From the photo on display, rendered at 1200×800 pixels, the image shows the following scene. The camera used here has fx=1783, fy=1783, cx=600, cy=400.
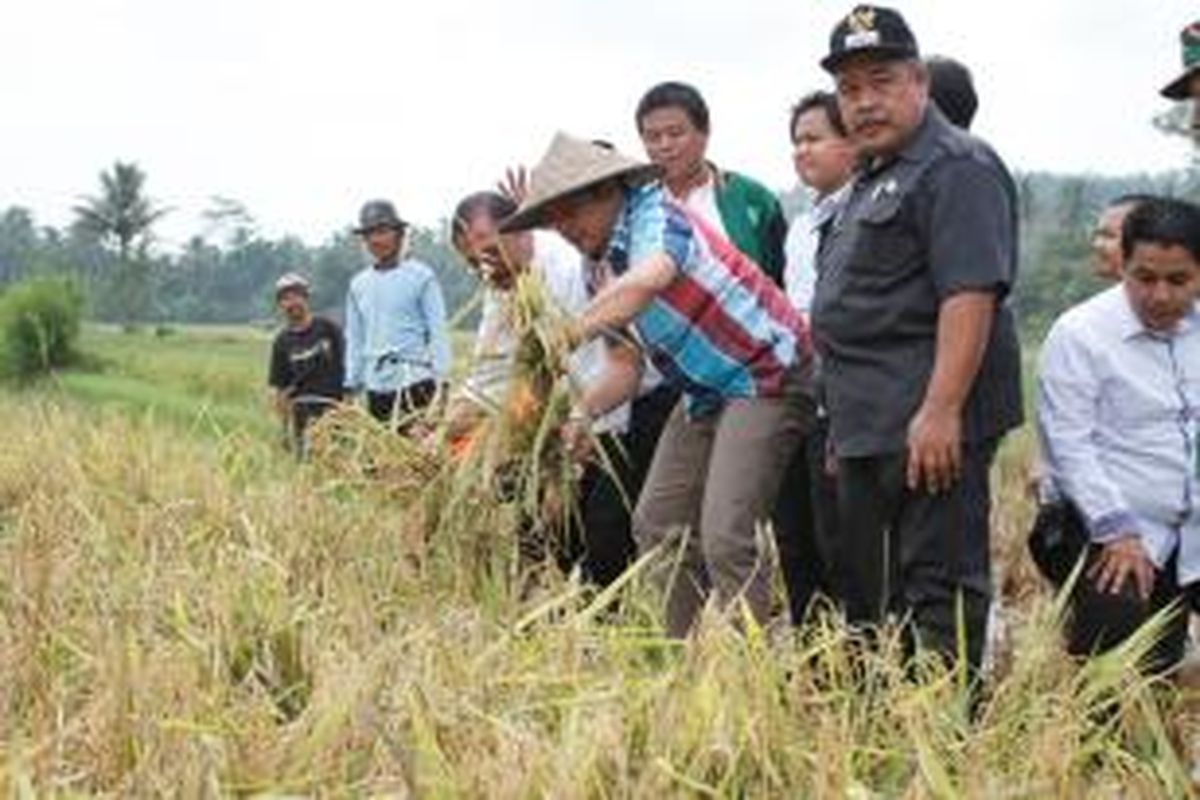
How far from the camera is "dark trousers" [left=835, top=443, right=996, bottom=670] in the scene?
3.40 meters

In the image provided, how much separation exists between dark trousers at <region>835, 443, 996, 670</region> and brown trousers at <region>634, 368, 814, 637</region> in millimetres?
287

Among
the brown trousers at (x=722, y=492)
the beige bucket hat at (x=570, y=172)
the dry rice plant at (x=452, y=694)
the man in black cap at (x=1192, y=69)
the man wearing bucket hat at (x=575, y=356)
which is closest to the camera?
the dry rice plant at (x=452, y=694)

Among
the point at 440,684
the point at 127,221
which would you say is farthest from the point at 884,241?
the point at 127,221

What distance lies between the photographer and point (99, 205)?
208 feet

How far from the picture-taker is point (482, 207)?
15.4ft

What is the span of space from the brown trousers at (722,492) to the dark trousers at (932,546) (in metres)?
0.29

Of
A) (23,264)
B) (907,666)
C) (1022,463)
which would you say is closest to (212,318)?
(23,264)

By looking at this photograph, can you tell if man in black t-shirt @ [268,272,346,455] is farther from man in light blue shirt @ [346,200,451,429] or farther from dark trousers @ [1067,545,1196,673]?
dark trousers @ [1067,545,1196,673]

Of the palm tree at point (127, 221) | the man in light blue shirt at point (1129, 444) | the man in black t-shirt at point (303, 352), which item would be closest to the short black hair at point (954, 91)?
the man in light blue shirt at point (1129, 444)

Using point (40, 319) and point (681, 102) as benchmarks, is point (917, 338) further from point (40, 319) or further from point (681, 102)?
point (40, 319)

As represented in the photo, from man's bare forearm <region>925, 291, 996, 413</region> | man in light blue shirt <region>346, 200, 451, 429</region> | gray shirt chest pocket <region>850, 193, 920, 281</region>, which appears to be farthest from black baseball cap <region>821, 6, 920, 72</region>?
man in light blue shirt <region>346, 200, 451, 429</region>

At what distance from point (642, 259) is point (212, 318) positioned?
74736 mm

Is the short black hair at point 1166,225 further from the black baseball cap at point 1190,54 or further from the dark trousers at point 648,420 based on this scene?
the dark trousers at point 648,420

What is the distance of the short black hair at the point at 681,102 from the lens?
4566 millimetres
